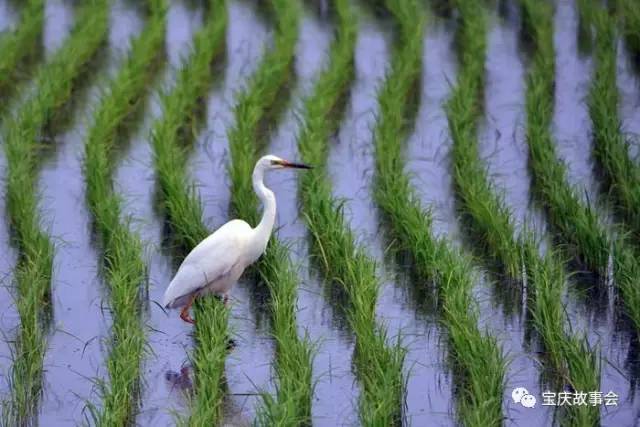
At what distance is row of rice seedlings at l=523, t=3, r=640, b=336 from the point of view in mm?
7309

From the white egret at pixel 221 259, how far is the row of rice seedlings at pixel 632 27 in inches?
212

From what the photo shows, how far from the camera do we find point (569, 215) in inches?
320

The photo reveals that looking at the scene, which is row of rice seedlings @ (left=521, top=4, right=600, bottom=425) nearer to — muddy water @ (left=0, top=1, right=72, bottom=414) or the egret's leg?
the egret's leg

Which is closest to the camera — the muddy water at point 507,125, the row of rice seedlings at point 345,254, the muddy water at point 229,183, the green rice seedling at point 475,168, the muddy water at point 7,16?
the row of rice seedlings at point 345,254

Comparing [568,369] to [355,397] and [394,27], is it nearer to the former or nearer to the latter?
[355,397]

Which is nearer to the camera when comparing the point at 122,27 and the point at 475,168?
the point at 475,168

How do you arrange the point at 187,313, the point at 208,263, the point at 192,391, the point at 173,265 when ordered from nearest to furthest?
the point at 192,391 → the point at 208,263 → the point at 187,313 → the point at 173,265

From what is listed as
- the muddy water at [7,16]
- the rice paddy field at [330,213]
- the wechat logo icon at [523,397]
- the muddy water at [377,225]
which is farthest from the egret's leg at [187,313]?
the muddy water at [7,16]

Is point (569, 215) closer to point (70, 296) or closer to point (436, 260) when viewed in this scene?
point (436, 260)

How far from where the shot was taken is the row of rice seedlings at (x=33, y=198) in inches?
257

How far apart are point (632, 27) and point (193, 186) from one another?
16.6 feet

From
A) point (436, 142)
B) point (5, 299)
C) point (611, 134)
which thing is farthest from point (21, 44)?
point (611, 134)

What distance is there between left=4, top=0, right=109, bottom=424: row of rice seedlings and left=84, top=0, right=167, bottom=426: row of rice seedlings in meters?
0.33

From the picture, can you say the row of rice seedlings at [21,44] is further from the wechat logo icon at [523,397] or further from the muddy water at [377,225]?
the wechat logo icon at [523,397]
